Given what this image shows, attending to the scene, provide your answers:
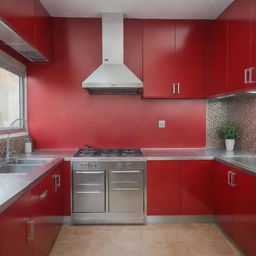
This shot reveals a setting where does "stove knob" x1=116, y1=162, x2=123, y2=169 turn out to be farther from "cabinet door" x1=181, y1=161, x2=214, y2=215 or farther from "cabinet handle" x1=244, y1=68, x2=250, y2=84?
"cabinet handle" x1=244, y1=68, x2=250, y2=84

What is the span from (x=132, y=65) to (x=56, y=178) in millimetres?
1663

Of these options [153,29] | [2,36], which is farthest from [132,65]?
[2,36]

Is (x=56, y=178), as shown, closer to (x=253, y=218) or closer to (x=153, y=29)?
(x=253, y=218)

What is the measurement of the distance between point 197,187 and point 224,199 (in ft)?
1.14

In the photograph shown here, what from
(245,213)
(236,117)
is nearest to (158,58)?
(236,117)

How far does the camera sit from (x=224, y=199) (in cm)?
245

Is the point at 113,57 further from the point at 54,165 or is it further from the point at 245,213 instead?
the point at 245,213

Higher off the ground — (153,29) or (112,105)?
(153,29)

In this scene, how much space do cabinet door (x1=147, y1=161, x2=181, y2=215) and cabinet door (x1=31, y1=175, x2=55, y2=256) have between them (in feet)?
3.44

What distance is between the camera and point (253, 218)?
6.19 feet

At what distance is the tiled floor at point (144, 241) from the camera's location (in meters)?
2.23

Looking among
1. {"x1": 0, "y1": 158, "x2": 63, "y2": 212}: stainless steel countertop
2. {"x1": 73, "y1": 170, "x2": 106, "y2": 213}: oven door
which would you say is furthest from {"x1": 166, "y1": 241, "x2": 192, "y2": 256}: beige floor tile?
{"x1": 0, "y1": 158, "x2": 63, "y2": 212}: stainless steel countertop

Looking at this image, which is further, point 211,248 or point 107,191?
point 107,191

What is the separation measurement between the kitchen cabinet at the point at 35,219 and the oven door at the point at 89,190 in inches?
6.3
